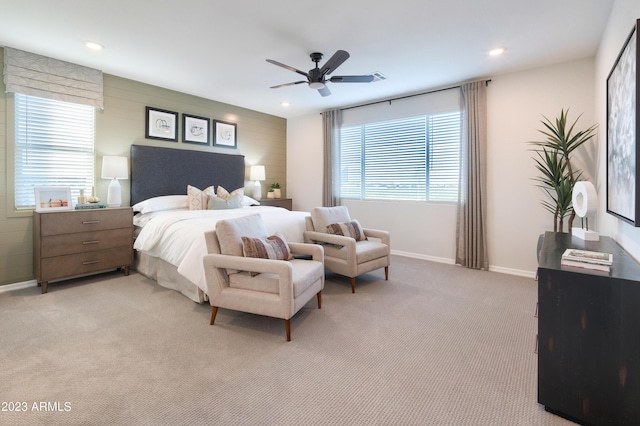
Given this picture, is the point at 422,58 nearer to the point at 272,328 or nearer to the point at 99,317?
the point at 272,328

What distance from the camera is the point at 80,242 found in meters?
3.58

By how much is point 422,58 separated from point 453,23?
2.56 ft

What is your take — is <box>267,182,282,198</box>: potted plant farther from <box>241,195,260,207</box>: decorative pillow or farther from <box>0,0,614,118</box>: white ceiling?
<box>0,0,614,118</box>: white ceiling

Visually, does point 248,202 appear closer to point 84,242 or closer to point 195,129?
point 195,129

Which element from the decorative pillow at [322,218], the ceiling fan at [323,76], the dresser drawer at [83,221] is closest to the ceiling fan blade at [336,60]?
the ceiling fan at [323,76]

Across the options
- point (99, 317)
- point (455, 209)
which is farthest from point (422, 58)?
point (99, 317)

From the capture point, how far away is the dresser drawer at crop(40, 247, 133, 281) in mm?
3381

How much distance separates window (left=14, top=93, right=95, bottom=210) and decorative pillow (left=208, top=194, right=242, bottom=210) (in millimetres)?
1571

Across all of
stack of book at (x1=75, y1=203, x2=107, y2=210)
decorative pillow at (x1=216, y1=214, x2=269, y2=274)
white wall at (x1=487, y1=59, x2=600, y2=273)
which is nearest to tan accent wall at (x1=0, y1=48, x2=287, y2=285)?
stack of book at (x1=75, y1=203, x2=107, y2=210)

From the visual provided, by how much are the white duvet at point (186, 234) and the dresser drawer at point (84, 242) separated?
0.81 feet

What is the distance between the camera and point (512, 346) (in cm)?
227

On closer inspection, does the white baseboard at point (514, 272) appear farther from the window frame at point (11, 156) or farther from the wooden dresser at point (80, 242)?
the window frame at point (11, 156)

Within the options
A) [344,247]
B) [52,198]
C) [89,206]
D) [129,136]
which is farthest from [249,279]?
[129,136]

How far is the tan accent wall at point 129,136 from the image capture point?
3.45 m
